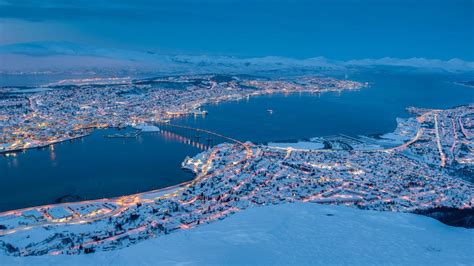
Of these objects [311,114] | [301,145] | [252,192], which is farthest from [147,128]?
[311,114]

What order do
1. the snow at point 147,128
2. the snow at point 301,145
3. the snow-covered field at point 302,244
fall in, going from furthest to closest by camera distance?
the snow at point 147,128 < the snow at point 301,145 < the snow-covered field at point 302,244

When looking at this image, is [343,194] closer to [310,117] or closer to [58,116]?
[310,117]

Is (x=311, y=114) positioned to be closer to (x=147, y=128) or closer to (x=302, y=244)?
(x=147, y=128)

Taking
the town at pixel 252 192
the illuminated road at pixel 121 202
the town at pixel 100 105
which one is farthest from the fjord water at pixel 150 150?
the town at pixel 100 105

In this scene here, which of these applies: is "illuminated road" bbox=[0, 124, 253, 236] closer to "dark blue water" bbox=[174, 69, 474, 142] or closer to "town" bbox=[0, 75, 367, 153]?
"dark blue water" bbox=[174, 69, 474, 142]

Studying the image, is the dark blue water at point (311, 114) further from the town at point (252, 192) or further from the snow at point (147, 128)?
the town at point (252, 192)

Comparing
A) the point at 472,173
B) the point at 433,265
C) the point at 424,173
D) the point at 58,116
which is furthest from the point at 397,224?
the point at 58,116
